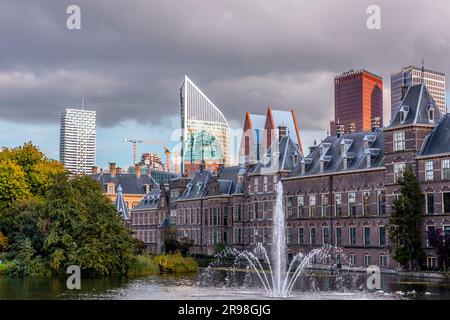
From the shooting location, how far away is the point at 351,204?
79812mm

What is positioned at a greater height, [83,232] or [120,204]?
[120,204]

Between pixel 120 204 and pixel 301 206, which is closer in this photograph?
pixel 301 206

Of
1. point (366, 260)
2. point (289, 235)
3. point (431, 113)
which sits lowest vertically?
point (366, 260)

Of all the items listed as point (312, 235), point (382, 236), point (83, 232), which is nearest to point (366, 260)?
point (382, 236)

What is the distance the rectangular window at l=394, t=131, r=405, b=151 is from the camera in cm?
7181

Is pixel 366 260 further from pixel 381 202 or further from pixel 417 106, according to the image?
pixel 417 106

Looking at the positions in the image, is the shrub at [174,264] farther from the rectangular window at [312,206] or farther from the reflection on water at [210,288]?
the rectangular window at [312,206]

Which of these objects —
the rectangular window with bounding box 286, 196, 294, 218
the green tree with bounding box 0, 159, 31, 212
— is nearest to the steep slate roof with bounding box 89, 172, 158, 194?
the rectangular window with bounding box 286, 196, 294, 218

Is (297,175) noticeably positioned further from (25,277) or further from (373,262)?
(25,277)

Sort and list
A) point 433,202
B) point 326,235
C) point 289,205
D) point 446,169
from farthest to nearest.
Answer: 1. point 289,205
2. point 326,235
3. point 433,202
4. point 446,169

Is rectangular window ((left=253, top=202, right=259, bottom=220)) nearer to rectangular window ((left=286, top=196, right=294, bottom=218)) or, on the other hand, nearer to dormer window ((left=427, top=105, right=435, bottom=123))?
rectangular window ((left=286, top=196, right=294, bottom=218))

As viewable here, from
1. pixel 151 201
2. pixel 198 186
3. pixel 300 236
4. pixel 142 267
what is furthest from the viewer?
pixel 151 201

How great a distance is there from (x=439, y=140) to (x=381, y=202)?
9.28 meters

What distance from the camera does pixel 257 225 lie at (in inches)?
3767
